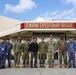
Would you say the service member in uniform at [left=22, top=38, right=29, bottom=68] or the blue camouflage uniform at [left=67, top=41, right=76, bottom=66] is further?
the service member in uniform at [left=22, top=38, right=29, bottom=68]

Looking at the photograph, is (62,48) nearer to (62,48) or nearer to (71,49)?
(62,48)

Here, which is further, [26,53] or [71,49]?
[26,53]

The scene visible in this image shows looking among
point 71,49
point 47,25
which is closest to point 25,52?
point 71,49

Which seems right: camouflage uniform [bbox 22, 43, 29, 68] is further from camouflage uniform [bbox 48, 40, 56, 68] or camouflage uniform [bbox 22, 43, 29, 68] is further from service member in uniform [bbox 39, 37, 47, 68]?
camouflage uniform [bbox 48, 40, 56, 68]

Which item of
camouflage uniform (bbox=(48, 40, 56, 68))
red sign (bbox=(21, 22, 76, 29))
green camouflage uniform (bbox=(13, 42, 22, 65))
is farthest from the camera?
red sign (bbox=(21, 22, 76, 29))

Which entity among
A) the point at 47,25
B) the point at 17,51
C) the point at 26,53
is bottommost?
the point at 26,53

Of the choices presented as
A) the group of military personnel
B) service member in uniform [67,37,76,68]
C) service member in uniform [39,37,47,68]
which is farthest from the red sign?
service member in uniform [39,37,47,68]

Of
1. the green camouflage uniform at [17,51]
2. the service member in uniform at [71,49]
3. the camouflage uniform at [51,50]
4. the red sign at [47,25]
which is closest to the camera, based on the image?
the service member in uniform at [71,49]

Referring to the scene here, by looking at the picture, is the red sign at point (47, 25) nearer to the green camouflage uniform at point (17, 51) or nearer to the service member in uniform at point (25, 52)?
the service member in uniform at point (25, 52)

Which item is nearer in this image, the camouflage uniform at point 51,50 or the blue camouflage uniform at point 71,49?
the blue camouflage uniform at point 71,49

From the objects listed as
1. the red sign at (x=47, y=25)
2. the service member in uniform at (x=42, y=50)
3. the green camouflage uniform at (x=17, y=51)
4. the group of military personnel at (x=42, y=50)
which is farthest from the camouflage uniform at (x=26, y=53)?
the red sign at (x=47, y=25)

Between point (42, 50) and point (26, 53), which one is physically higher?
point (42, 50)

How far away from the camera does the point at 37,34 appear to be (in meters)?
21.0

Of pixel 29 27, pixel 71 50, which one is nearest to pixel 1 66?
pixel 71 50
